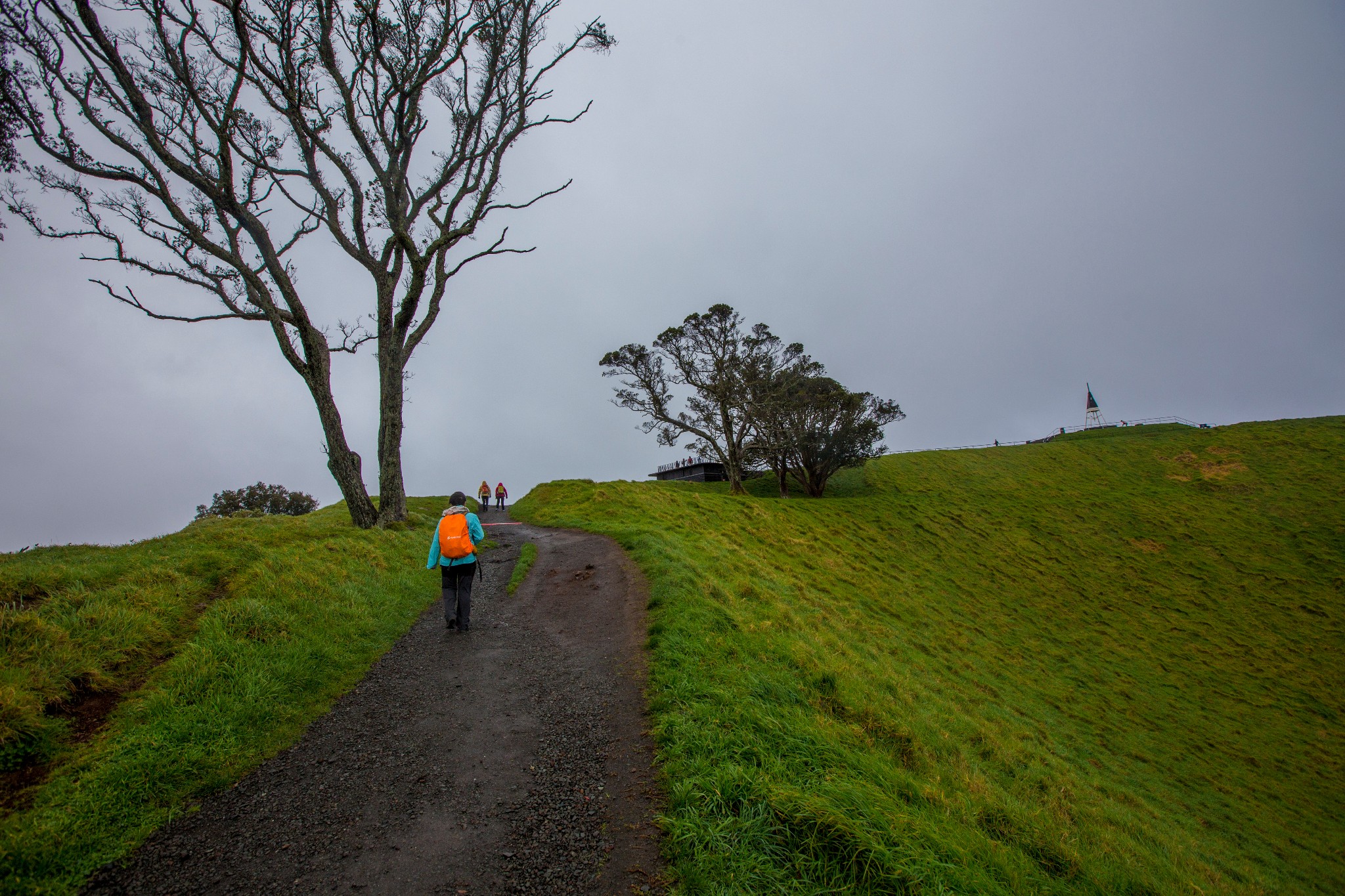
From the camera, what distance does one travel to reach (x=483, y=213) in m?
18.9

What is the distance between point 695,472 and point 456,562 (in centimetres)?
5420

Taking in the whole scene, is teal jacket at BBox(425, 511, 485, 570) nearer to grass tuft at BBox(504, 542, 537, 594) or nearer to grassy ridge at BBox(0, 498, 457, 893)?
grassy ridge at BBox(0, 498, 457, 893)

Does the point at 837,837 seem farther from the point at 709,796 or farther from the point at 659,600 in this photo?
the point at 659,600

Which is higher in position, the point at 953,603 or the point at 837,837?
the point at 837,837

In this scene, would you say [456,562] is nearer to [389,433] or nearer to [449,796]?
[449,796]

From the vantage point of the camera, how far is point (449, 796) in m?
4.59

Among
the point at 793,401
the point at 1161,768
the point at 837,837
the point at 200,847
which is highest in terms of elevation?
the point at 793,401

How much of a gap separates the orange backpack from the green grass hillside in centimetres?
363

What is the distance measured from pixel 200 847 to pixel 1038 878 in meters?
7.15

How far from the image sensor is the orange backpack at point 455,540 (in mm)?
9133

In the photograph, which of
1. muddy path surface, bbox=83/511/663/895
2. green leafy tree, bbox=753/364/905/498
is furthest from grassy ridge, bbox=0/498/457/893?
green leafy tree, bbox=753/364/905/498

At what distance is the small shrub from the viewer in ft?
161

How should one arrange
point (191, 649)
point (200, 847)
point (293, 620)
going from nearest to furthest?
point (200, 847) → point (191, 649) → point (293, 620)

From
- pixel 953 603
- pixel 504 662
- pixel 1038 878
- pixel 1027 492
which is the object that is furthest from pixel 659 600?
pixel 1027 492
